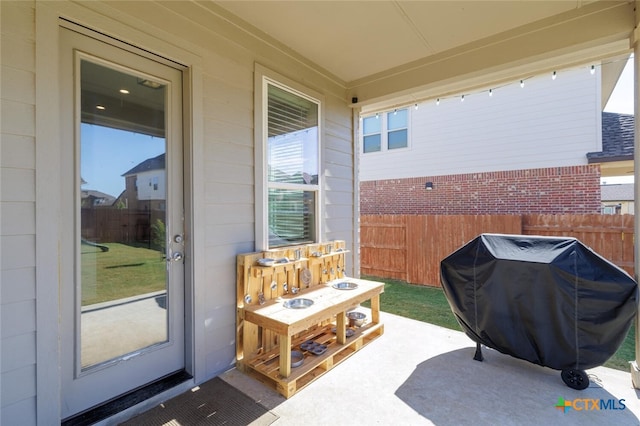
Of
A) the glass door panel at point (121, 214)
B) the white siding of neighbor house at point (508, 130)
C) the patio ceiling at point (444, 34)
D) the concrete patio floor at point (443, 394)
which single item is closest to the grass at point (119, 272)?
the glass door panel at point (121, 214)

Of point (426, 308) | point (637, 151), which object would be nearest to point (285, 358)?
point (426, 308)

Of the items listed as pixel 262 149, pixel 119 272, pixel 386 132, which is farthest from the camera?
pixel 386 132

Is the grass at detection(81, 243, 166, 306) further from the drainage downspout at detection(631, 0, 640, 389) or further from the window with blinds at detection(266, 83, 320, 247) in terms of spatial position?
the drainage downspout at detection(631, 0, 640, 389)

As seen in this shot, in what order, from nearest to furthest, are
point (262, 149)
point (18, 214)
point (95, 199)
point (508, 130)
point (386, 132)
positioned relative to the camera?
1. point (18, 214)
2. point (95, 199)
3. point (262, 149)
4. point (508, 130)
5. point (386, 132)

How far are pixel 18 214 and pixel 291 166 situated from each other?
204 centimetres

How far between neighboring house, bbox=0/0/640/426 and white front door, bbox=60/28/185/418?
0.01 meters

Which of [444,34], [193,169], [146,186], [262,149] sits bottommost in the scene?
[146,186]

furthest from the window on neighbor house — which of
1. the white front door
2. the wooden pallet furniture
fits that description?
the white front door

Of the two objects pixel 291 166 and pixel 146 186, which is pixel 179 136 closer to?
pixel 146 186

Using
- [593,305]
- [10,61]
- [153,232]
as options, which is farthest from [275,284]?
[593,305]

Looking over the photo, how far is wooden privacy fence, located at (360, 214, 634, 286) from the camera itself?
4.53m

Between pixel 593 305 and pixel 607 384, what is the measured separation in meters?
0.78

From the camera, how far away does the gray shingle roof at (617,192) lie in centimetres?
1680

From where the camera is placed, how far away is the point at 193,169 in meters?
2.20
